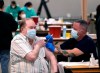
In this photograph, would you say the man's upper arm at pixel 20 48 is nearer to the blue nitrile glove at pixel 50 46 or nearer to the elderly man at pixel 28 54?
the elderly man at pixel 28 54

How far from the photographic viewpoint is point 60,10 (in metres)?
17.0

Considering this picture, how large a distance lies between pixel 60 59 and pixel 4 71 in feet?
4.69

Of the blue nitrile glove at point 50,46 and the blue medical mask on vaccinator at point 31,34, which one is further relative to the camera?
the blue nitrile glove at point 50,46

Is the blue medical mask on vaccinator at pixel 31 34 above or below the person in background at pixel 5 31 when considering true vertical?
above

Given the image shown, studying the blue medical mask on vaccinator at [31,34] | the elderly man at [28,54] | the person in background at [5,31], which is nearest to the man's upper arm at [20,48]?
the elderly man at [28,54]

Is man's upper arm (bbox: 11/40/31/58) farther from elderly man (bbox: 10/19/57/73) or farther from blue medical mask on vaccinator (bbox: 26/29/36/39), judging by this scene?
blue medical mask on vaccinator (bbox: 26/29/36/39)

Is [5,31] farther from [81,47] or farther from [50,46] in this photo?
[50,46]

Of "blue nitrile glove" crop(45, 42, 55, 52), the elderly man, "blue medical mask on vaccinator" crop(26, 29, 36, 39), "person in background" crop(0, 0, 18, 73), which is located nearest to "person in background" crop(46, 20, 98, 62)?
"blue nitrile glove" crop(45, 42, 55, 52)

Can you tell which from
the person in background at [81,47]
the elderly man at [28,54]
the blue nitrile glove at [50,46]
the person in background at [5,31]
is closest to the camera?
the elderly man at [28,54]

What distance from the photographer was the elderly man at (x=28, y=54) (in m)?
4.52

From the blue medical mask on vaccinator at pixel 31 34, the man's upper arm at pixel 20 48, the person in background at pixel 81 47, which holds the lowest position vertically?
the person in background at pixel 81 47

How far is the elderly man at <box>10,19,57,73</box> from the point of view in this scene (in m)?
4.52

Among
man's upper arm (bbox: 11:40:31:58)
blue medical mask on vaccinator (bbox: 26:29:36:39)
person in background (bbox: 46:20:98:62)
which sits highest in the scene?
blue medical mask on vaccinator (bbox: 26:29:36:39)

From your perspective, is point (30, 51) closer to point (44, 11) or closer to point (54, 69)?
point (54, 69)
